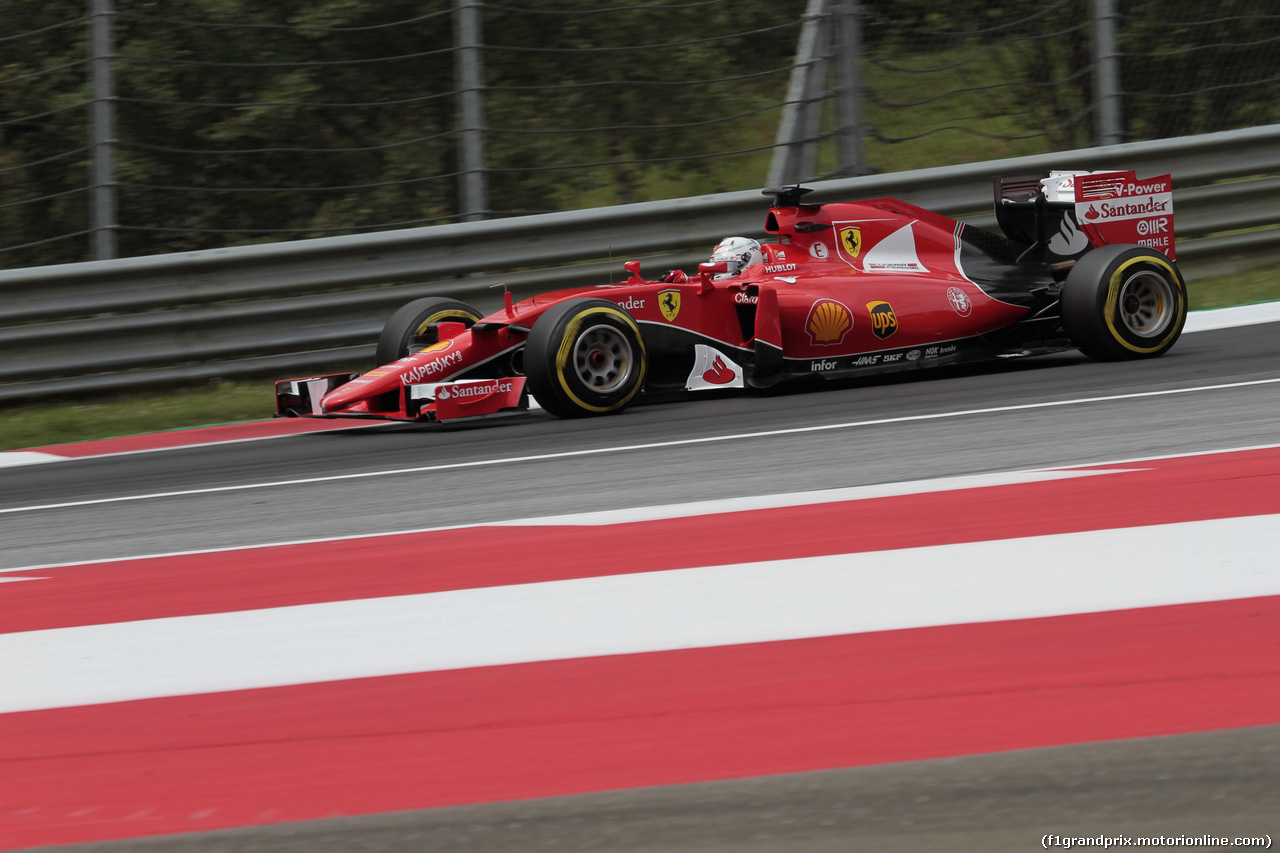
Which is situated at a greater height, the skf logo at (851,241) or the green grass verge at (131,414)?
the skf logo at (851,241)

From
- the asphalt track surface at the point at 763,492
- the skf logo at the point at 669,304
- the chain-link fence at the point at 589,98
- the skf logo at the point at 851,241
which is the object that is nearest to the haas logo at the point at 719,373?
the asphalt track surface at the point at 763,492

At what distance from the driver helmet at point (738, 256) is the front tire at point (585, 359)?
908mm

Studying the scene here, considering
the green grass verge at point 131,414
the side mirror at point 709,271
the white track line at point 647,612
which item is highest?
the side mirror at point 709,271

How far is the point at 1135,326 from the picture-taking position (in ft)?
24.1

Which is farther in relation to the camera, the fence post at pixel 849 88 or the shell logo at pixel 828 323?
the fence post at pixel 849 88

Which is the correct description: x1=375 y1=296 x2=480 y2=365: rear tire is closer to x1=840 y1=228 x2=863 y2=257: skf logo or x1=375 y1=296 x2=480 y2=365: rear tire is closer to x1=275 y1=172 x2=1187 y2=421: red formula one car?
x1=275 y1=172 x2=1187 y2=421: red formula one car

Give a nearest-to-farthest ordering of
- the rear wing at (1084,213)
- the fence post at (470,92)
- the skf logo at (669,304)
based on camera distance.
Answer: the skf logo at (669,304)
the rear wing at (1084,213)
the fence post at (470,92)

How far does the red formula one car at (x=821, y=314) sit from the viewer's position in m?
6.61

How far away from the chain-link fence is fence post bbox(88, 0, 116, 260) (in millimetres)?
1073

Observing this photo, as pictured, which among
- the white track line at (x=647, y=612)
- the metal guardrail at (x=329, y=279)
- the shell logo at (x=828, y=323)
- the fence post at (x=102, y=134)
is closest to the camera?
the white track line at (x=647, y=612)

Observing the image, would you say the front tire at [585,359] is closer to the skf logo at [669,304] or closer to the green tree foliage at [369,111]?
the skf logo at [669,304]

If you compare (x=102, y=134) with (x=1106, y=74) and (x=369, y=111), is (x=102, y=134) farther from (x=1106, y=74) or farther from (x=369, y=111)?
(x=1106, y=74)

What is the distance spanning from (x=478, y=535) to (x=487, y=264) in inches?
200

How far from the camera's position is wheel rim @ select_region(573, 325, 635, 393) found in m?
6.60
